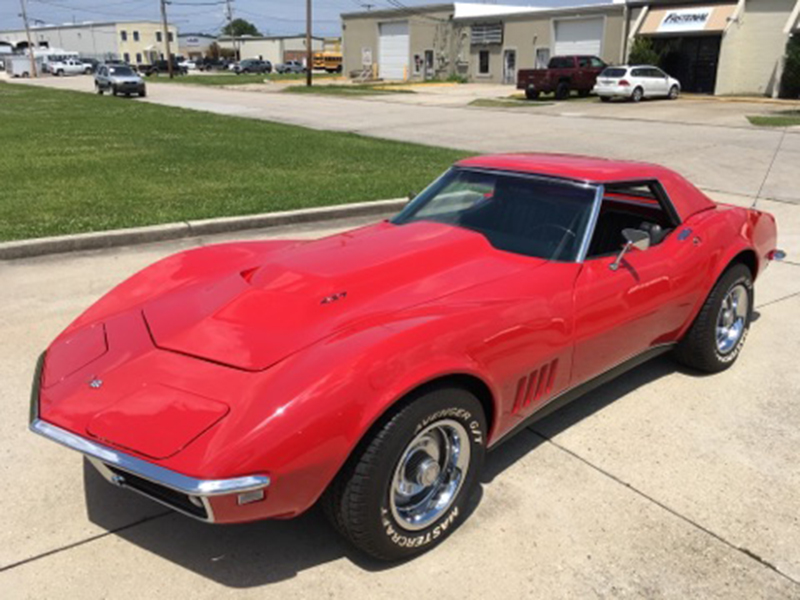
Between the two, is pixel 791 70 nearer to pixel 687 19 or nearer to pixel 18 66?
pixel 687 19

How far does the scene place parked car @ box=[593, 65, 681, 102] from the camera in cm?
2981

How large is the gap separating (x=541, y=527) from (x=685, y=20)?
37091 mm

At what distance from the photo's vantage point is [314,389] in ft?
7.50

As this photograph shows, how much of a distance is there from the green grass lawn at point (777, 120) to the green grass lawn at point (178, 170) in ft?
40.1

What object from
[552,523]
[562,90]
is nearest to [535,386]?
[552,523]

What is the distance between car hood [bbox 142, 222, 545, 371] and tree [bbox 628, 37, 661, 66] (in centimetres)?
3630

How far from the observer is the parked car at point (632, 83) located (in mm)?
29812

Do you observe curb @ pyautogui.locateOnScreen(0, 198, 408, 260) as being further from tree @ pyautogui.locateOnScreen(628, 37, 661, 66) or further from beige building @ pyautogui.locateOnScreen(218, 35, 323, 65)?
beige building @ pyautogui.locateOnScreen(218, 35, 323, 65)

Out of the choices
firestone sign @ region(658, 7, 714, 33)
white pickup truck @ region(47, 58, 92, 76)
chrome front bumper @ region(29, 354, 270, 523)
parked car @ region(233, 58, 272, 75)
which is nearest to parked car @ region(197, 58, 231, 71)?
parked car @ region(233, 58, 272, 75)

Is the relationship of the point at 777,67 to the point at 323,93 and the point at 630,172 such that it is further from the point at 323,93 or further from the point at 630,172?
the point at 630,172

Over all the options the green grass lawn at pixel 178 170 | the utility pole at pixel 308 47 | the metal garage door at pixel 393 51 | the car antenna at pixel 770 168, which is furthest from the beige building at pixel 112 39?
the car antenna at pixel 770 168

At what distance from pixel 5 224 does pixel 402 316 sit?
20.0 ft

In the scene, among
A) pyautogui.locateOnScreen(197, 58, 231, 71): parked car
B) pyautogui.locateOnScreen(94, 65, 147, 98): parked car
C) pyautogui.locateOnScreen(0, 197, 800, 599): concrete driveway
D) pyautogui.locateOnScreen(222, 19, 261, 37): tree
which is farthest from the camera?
pyautogui.locateOnScreen(222, 19, 261, 37): tree

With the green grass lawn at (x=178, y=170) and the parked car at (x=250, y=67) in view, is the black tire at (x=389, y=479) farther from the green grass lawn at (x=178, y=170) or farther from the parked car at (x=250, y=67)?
the parked car at (x=250, y=67)
